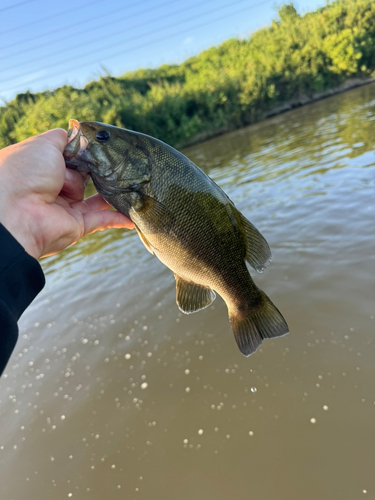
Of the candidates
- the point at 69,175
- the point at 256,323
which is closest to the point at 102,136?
the point at 69,175

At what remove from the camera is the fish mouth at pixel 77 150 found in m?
1.91

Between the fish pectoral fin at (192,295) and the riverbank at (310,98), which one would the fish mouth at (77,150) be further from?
the riverbank at (310,98)

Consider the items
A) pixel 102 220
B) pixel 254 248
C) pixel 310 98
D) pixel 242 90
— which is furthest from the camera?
pixel 310 98

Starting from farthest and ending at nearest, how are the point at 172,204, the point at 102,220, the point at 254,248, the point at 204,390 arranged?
the point at 204,390 < the point at 102,220 < the point at 254,248 < the point at 172,204

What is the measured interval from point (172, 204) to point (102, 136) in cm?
60

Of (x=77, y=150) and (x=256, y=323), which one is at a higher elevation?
(x=77, y=150)

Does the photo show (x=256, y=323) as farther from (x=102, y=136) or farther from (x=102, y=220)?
(x=102, y=136)

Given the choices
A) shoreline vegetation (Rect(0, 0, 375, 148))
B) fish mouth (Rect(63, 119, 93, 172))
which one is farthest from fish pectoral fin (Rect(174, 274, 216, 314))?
shoreline vegetation (Rect(0, 0, 375, 148))

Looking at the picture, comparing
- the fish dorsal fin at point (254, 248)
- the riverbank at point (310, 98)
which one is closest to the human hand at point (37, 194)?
the fish dorsal fin at point (254, 248)

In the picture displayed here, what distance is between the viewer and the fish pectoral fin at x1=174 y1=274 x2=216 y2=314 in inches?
82.7

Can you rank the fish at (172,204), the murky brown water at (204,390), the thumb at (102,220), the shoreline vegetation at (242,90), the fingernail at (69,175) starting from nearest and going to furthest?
the fish at (172,204)
the fingernail at (69,175)
the thumb at (102,220)
the murky brown water at (204,390)
the shoreline vegetation at (242,90)

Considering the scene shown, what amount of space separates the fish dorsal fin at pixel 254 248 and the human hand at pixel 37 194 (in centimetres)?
116

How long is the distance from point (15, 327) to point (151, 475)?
7.91 feet

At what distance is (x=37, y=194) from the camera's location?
6.14 ft
